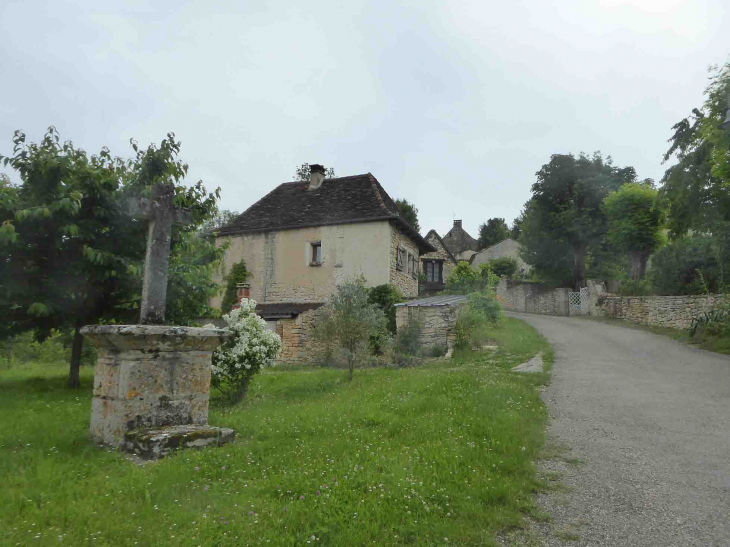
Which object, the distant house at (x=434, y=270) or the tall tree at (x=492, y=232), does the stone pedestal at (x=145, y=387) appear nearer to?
→ the distant house at (x=434, y=270)

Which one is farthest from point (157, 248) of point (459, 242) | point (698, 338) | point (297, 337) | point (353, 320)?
point (459, 242)

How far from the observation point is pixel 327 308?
45.4 feet

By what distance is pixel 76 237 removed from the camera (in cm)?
853

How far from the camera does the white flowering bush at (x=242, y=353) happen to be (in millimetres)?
7797

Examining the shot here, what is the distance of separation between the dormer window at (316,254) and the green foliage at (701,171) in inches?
540

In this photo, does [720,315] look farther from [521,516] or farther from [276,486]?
[276,486]

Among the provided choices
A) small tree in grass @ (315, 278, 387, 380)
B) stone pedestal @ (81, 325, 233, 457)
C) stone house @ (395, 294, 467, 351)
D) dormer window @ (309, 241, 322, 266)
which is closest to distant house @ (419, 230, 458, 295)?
dormer window @ (309, 241, 322, 266)

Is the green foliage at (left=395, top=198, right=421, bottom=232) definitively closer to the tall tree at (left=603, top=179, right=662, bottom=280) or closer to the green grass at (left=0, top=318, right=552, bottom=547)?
the tall tree at (left=603, top=179, right=662, bottom=280)

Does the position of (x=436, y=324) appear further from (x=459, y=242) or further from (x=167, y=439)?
(x=459, y=242)

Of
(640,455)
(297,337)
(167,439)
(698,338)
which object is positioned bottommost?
(640,455)

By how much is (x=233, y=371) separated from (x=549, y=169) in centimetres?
3173

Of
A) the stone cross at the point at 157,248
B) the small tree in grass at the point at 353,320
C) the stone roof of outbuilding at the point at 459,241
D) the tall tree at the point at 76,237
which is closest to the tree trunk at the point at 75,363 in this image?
the tall tree at the point at 76,237

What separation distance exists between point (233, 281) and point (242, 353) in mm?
15807

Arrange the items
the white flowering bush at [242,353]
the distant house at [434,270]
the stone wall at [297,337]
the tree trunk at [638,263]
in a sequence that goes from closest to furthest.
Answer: the white flowering bush at [242,353]
the stone wall at [297,337]
the tree trunk at [638,263]
the distant house at [434,270]
